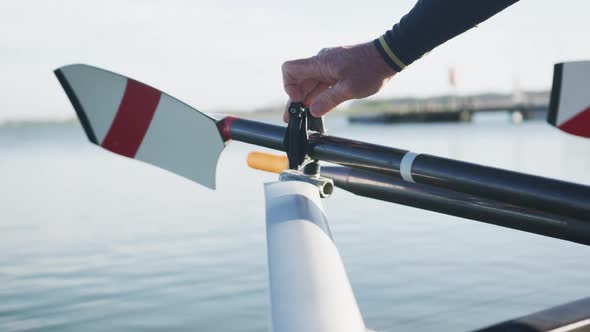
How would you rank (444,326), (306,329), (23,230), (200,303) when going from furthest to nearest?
(23,230) < (200,303) < (444,326) < (306,329)

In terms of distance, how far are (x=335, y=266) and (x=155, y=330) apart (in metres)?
5.25

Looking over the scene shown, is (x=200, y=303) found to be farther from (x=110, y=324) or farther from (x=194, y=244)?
(x=194, y=244)

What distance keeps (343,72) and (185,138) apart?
145 centimetres

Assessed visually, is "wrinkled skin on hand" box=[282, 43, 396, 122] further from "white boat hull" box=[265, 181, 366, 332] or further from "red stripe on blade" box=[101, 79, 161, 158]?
"red stripe on blade" box=[101, 79, 161, 158]

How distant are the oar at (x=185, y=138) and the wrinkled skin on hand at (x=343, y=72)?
0.72ft

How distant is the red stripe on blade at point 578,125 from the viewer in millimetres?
2471

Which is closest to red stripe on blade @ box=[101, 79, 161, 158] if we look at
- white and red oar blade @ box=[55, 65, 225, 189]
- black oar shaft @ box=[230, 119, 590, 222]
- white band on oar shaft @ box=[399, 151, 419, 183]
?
white and red oar blade @ box=[55, 65, 225, 189]

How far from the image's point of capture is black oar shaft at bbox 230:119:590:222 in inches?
64.5

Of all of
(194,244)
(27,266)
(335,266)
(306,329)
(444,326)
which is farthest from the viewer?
(194,244)

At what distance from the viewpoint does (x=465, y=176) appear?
1832mm

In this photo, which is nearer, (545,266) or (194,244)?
(545,266)

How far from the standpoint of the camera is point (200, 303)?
6.92 metres

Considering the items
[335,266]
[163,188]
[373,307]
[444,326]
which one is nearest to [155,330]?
[373,307]

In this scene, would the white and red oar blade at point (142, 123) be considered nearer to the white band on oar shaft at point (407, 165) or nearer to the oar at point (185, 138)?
the oar at point (185, 138)
